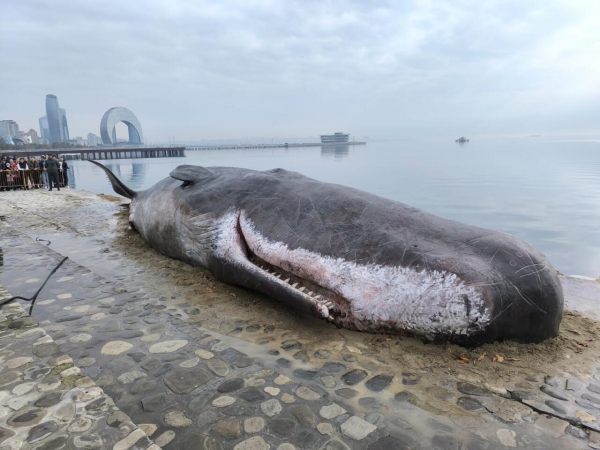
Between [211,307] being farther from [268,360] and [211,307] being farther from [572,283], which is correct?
[572,283]

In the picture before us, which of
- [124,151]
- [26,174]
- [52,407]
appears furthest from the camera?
[124,151]

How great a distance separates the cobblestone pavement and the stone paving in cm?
2

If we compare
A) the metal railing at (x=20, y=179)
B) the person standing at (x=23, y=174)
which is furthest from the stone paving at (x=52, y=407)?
the person standing at (x=23, y=174)

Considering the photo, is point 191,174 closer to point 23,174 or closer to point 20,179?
point 23,174

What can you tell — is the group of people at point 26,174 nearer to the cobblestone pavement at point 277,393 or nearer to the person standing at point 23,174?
the person standing at point 23,174

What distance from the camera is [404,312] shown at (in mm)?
3822

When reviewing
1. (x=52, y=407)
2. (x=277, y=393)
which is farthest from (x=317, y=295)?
(x=52, y=407)

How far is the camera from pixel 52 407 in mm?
2740

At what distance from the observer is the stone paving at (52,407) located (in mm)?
2424

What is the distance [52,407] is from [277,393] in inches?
64.5

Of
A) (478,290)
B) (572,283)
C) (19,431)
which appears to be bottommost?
(572,283)

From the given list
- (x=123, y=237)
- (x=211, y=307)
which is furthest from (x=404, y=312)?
(x=123, y=237)

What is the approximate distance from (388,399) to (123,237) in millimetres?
7574

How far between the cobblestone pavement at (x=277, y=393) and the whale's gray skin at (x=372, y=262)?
454 mm
